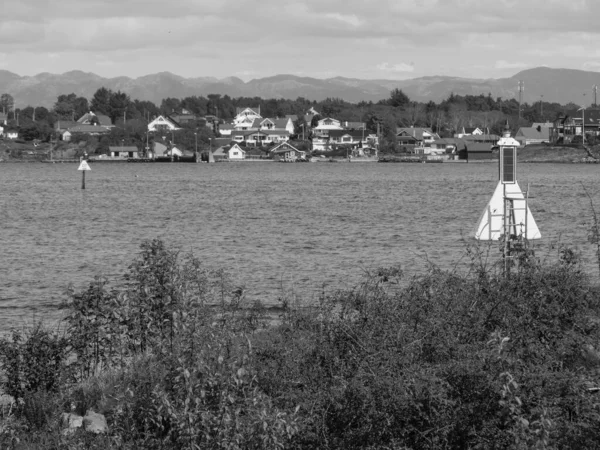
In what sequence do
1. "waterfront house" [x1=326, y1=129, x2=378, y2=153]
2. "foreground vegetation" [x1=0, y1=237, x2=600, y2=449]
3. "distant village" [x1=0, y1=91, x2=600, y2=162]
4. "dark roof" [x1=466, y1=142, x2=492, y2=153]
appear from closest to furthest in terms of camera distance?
"foreground vegetation" [x1=0, y1=237, x2=600, y2=449]
"distant village" [x1=0, y1=91, x2=600, y2=162]
"dark roof" [x1=466, y1=142, x2=492, y2=153]
"waterfront house" [x1=326, y1=129, x2=378, y2=153]

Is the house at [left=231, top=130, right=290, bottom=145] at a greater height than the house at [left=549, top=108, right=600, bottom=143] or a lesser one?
lesser

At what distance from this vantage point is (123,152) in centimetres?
17775

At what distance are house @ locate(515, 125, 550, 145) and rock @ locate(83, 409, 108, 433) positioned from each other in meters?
178

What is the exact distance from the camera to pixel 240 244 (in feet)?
116

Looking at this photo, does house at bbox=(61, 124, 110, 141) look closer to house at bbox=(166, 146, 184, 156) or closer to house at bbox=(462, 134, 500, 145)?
house at bbox=(166, 146, 184, 156)

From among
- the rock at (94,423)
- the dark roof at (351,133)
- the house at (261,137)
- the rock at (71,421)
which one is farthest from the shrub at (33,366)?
the house at (261,137)

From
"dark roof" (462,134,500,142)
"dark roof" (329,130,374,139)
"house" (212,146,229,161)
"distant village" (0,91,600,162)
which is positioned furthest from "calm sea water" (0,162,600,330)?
"dark roof" (462,134,500,142)

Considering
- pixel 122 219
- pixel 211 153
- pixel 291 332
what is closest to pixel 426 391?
pixel 291 332

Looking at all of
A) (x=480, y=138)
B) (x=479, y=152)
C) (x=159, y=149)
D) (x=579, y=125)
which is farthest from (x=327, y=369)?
(x=480, y=138)

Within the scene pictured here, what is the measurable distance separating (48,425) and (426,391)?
4.51 m

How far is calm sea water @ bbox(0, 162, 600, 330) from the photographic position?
25.9 metres

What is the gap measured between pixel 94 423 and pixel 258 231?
98.3 ft

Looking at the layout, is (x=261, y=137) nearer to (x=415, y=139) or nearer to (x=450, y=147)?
(x=415, y=139)

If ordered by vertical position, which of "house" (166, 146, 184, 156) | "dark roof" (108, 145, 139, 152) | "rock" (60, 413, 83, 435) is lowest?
"rock" (60, 413, 83, 435)
